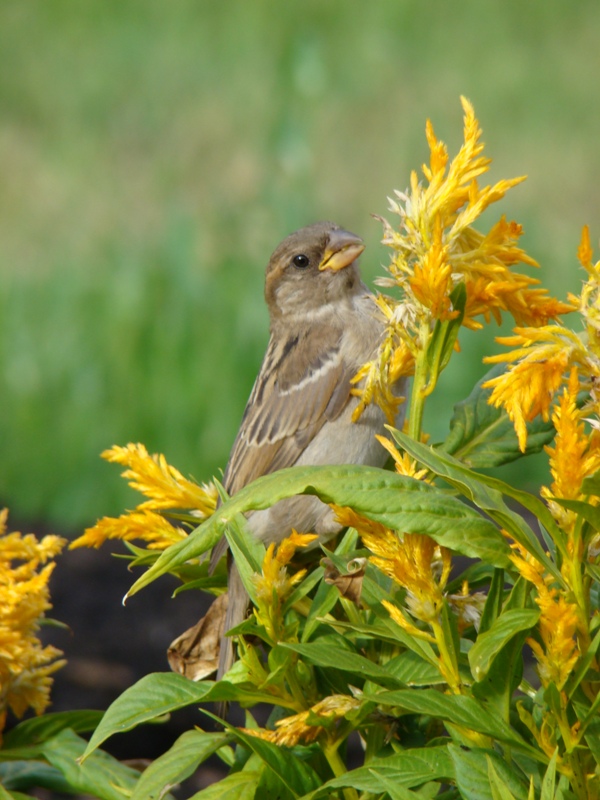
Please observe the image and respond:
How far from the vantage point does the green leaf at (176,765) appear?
148 cm

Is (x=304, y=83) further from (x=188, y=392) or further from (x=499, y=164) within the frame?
(x=188, y=392)

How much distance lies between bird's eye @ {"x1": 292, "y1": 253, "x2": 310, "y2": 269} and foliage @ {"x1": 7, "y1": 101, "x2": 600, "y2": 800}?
1268mm

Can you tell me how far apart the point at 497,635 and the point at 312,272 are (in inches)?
66.3

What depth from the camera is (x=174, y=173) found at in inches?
306

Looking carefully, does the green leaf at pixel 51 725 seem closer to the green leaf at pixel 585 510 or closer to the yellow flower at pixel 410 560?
the yellow flower at pixel 410 560

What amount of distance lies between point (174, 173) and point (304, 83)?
3.51 feet

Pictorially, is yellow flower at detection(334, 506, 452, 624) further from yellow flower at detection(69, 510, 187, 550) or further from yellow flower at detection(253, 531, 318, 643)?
yellow flower at detection(69, 510, 187, 550)

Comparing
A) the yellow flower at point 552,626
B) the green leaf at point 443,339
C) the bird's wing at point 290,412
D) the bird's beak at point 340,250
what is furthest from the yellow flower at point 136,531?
the bird's beak at point 340,250

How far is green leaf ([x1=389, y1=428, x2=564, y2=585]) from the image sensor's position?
1359 millimetres

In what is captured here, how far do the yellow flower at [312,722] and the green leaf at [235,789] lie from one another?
0.06m

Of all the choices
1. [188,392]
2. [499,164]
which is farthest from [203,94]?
[188,392]

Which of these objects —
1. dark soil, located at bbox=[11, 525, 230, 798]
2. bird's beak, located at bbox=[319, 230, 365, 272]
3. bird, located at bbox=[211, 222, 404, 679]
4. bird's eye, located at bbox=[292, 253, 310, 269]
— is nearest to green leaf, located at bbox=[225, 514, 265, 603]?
bird, located at bbox=[211, 222, 404, 679]

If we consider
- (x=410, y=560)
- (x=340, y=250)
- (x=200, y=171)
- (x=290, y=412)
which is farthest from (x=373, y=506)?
(x=200, y=171)

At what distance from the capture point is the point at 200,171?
772cm
